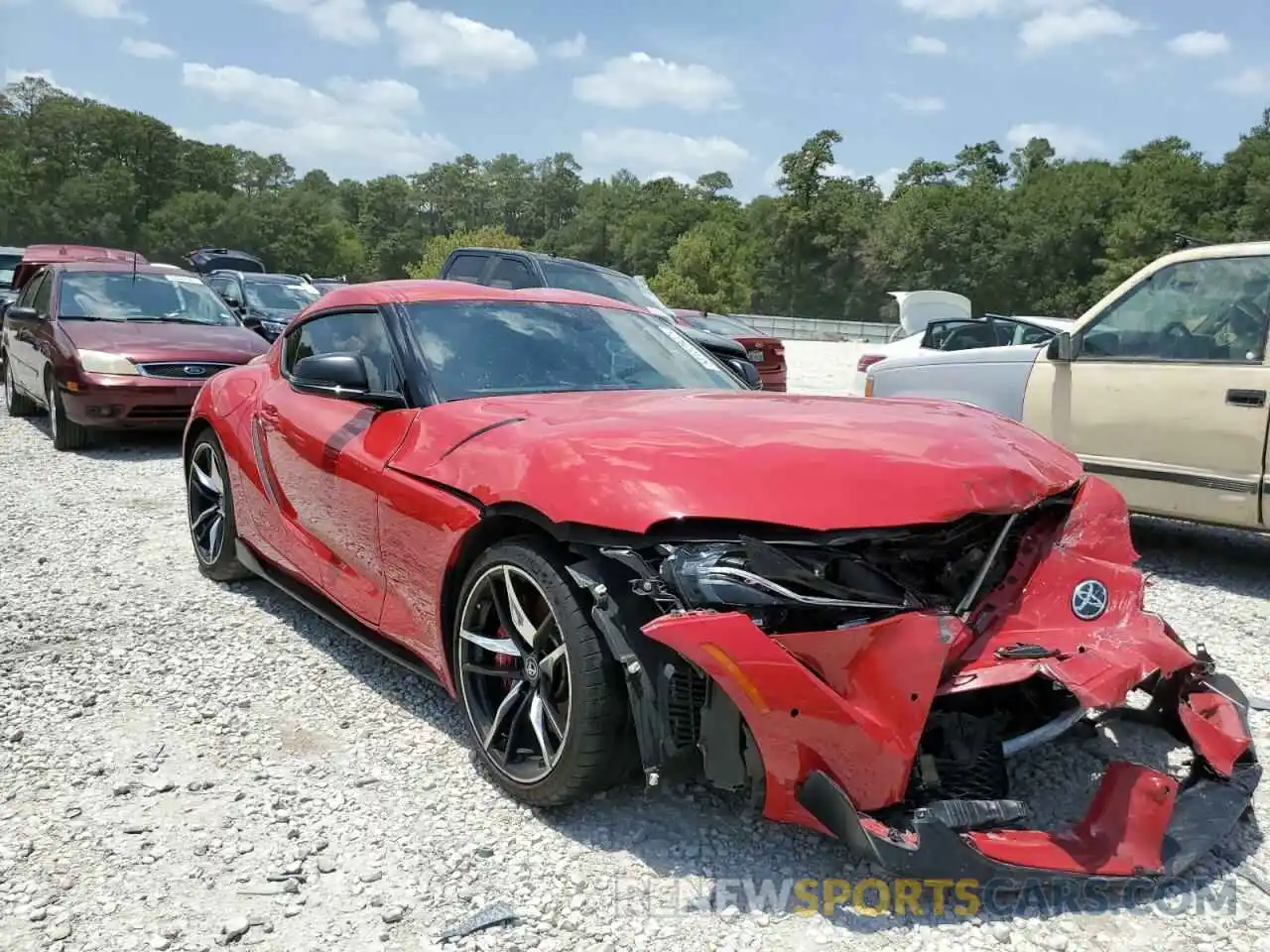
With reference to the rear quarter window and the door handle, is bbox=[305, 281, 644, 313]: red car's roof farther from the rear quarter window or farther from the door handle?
the rear quarter window

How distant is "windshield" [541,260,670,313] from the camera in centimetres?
942

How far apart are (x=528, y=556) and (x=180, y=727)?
1528 millimetres

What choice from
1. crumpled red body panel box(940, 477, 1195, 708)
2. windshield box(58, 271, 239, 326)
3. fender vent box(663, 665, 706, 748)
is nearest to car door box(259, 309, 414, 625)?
fender vent box(663, 665, 706, 748)

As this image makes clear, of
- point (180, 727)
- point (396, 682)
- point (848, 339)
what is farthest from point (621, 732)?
point (848, 339)

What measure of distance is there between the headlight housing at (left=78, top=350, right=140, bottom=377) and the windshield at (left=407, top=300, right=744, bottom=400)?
5.45m

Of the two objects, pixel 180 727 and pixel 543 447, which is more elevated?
pixel 543 447

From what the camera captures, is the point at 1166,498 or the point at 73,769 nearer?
the point at 73,769

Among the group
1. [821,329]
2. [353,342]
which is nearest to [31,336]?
[353,342]

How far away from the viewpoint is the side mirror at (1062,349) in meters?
5.59

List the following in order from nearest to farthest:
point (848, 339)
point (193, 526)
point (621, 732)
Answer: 1. point (621, 732)
2. point (193, 526)
3. point (848, 339)

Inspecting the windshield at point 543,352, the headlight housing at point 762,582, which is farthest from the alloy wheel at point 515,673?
the windshield at point 543,352

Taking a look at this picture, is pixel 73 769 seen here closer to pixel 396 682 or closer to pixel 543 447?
pixel 396 682

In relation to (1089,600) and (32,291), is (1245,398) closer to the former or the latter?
(1089,600)

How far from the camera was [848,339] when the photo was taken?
46.1 m
